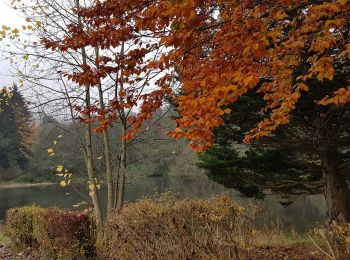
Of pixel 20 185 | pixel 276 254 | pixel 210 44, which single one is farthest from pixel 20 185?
pixel 210 44

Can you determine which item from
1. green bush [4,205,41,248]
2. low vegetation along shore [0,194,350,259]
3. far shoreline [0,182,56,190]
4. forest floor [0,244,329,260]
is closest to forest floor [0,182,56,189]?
far shoreline [0,182,56,190]

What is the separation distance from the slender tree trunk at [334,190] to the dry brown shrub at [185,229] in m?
6.48

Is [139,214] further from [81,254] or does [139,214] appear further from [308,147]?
[308,147]

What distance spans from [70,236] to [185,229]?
3.55 m

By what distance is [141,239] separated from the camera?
221 inches

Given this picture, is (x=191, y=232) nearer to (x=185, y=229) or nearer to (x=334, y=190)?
(x=185, y=229)

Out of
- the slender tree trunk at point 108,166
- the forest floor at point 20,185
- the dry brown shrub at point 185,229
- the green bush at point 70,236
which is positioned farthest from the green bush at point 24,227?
the forest floor at point 20,185

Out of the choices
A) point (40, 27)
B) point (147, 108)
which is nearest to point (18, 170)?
point (40, 27)

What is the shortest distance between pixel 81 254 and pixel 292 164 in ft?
23.4

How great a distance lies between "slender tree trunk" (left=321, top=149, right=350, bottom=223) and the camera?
Result: 35.8 feet

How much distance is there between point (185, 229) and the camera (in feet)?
16.8

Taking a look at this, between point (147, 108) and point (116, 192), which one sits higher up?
point (147, 108)

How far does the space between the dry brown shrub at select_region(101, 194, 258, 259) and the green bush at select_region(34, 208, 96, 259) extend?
2.28 metres

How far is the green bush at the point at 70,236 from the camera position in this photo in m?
7.82
